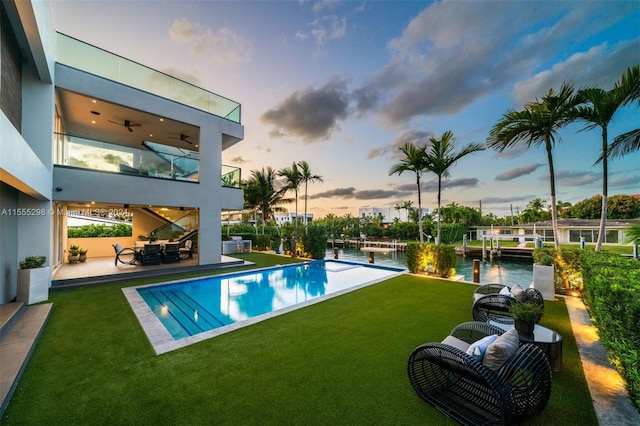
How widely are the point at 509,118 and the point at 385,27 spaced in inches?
300

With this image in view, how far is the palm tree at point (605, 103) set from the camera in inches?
232

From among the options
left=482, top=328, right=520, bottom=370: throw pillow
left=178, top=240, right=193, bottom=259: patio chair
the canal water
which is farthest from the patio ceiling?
left=482, top=328, right=520, bottom=370: throw pillow

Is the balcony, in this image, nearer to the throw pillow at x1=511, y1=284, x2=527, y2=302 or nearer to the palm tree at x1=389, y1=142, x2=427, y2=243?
the palm tree at x1=389, y1=142, x2=427, y2=243

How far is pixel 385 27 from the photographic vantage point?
38.9ft

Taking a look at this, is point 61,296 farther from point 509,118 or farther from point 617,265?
point 509,118

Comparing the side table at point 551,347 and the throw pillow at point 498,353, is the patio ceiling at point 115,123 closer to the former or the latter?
the throw pillow at point 498,353

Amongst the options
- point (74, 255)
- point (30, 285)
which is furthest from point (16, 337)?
point (74, 255)

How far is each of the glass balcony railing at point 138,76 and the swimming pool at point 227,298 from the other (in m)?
7.63

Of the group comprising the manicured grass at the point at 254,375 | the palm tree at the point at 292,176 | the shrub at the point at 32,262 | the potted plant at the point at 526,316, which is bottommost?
the manicured grass at the point at 254,375

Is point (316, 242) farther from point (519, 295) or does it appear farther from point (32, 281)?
point (32, 281)

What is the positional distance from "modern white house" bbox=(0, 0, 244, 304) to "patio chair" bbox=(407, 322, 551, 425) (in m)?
6.04

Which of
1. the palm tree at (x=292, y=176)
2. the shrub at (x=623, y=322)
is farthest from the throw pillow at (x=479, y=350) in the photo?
the palm tree at (x=292, y=176)

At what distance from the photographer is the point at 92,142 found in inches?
356

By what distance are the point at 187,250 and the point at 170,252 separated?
1366mm
